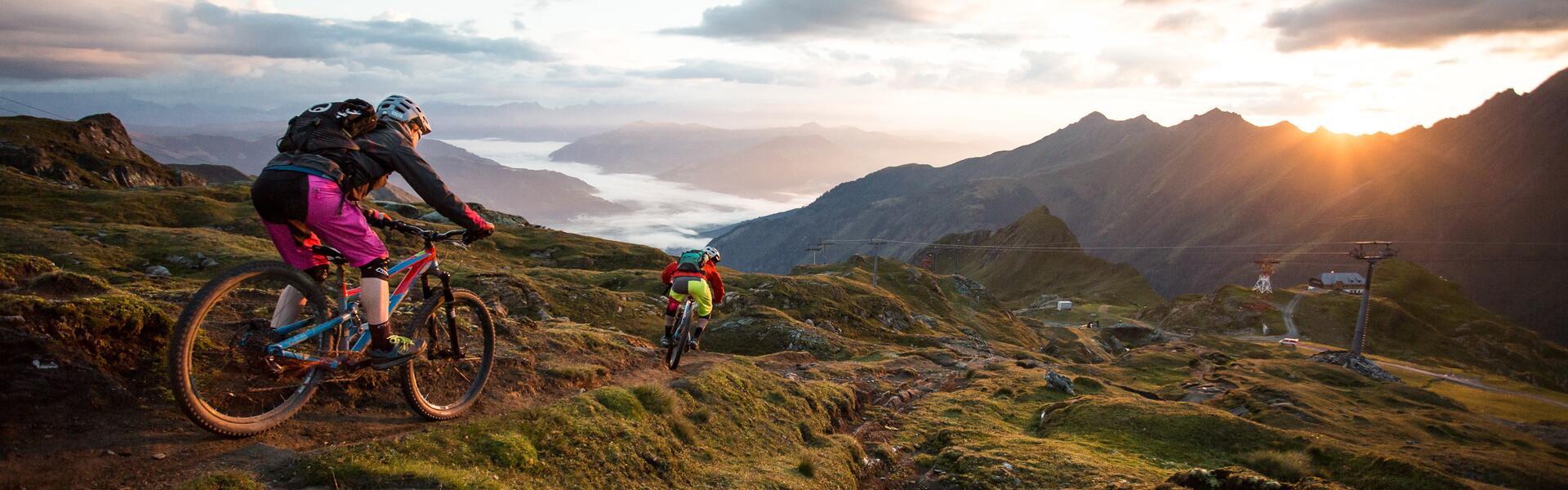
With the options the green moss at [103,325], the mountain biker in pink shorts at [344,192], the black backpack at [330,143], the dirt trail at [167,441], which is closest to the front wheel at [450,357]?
the dirt trail at [167,441]

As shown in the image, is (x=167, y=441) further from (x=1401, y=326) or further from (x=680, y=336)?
(x=1401, y=326)

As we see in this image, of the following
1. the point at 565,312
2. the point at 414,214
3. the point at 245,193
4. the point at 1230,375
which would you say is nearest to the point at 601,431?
the point at 565,312

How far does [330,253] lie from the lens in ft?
26.1

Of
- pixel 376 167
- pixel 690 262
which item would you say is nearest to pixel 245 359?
pixel 376 167

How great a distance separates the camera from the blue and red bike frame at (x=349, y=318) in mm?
7551

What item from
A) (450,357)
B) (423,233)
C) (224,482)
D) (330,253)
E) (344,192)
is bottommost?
(224,482)

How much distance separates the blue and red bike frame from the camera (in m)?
7.55

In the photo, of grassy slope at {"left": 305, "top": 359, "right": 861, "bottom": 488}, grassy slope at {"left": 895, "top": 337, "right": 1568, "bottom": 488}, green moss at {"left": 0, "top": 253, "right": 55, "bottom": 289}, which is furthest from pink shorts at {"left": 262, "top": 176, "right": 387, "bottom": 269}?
grassy slope at {"left": 895, "top": 337, "right": 1568, "bottom": 488}

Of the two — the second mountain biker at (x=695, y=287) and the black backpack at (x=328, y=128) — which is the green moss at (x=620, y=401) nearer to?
the black backpack at (x=328, y=128)

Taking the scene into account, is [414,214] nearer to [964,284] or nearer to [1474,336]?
[964,284]

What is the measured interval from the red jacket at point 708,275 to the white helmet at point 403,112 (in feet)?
30.1

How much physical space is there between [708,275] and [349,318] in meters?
10.5

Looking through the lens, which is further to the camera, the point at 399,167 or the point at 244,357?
the point at 399,167

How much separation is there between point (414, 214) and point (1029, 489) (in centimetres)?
7502
